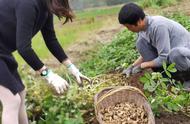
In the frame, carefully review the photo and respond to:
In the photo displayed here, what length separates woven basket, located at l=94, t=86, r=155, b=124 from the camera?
168 inches

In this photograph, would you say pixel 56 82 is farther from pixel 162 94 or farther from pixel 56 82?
pixel 162 94

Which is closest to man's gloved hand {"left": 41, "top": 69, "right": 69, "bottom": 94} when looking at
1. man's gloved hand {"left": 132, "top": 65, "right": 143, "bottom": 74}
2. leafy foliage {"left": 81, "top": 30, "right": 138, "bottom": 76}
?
man's gloved hand {"left": 132, "top": 65, "right": 143, "bottom": 74}

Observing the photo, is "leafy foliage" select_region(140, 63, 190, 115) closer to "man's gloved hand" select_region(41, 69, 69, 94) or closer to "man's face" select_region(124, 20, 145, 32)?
"man's face" select_region(124, 20, 145, 32)

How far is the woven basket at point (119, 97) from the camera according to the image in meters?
4.27

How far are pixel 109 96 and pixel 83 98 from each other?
0.40 m

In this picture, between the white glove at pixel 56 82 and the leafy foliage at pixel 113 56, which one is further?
the leafy foliage at pixel 113 56

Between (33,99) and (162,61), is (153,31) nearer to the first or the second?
(162,61)

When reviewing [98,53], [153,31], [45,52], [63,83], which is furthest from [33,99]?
[45,52]

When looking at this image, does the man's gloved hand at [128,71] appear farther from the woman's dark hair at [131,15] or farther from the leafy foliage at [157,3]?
the leafy foliage at [157,3]

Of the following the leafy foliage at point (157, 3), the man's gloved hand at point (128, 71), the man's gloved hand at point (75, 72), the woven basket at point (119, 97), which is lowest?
the leafy foliage at point (157, 3)

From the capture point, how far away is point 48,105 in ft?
14.8

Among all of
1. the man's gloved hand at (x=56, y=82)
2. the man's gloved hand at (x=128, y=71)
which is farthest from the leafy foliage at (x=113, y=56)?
the man's gloved hand at (x=56, y=82)

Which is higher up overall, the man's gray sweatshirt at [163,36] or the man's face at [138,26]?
the man's face at [138,26]

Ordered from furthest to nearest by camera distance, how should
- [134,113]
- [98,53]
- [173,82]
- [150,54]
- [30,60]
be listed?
[98,53], [150,54], [173,82], [134,113], [30,60]
